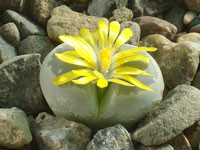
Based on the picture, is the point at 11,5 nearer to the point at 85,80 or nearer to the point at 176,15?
the point at 85,80

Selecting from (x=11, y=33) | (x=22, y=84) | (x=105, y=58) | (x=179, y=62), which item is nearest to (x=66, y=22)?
(x=11, y=33)

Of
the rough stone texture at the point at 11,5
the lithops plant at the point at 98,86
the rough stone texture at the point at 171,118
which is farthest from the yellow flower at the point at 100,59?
the rough stone texture at the point at 11,5

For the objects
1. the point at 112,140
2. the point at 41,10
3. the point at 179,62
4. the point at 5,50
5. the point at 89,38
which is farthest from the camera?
the point at 41,10

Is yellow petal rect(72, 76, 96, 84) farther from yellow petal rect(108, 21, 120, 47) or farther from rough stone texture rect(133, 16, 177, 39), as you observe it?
rough stone texture rect(133, 16, 177, 39)

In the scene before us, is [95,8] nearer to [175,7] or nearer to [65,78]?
[175,7]

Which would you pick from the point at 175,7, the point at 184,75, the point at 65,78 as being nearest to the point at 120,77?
the point at 65,78

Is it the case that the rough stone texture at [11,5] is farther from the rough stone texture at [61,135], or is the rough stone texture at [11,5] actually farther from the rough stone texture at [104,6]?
the rough stone texture at [61,135]

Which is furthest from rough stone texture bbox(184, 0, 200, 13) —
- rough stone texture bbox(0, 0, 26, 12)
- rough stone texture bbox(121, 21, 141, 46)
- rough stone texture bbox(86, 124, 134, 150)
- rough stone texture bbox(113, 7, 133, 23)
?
rough stone texture bbox(86, 124, 134, 150)
